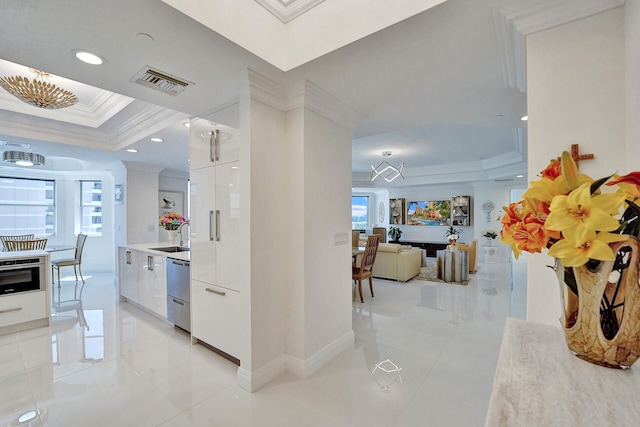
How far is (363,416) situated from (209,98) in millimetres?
2854

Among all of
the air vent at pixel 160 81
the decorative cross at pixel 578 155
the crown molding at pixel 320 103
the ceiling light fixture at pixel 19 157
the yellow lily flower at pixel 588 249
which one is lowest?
the yellow lily flower at pixel 588 249

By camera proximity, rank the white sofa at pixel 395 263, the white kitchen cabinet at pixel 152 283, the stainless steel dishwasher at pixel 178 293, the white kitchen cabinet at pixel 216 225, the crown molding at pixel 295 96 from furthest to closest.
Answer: the white sofa at pixel 395 263 → the white kitchen cabinet at pixel 152 283 → the stainless steel dishwasher at pixel 178 293 → the white kitchen cabinet at pixel 216 225 → the crown molding at pixel 295 96

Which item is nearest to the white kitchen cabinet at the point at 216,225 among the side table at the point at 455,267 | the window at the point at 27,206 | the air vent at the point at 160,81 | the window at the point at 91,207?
the air vent at the point at 160,81

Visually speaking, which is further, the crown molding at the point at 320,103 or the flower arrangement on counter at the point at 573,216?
the crown molding at the point at 320,103

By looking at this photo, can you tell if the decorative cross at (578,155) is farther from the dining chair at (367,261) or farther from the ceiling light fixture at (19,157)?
the ceiling light fixture at (19,157)

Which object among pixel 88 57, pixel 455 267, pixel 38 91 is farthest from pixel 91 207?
pixel 455 267

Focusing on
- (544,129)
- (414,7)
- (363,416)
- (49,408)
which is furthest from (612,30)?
(49,408)

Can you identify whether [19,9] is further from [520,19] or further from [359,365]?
[359,365]

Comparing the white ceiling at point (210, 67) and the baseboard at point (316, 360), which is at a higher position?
the white ceiling at point (210, 67)

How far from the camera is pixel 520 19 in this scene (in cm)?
151

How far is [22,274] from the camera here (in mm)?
3436

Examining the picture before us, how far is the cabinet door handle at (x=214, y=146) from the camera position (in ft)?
8.80

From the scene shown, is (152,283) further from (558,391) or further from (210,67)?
(558,391)

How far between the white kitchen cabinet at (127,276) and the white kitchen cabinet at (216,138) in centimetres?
230
